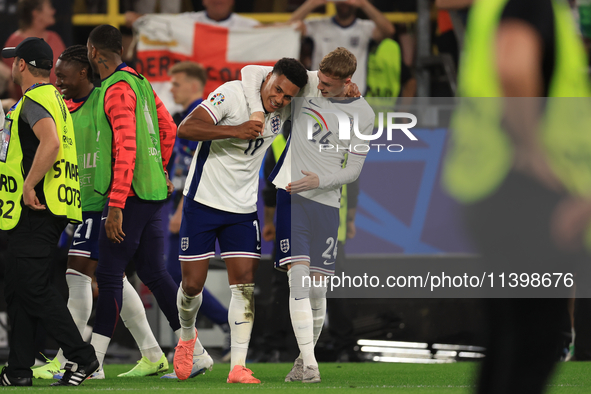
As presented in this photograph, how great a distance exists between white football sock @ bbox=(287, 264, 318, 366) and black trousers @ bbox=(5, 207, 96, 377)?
1111 mm

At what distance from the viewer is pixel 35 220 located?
12.7ft

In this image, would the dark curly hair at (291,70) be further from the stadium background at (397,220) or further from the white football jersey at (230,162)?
the stadium background at (397,220)

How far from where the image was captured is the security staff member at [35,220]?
383 cm

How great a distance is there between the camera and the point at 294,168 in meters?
4.41

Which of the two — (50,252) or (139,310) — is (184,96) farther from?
(50,252)

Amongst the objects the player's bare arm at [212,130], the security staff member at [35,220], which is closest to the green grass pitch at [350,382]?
the security staff member at [35,220]

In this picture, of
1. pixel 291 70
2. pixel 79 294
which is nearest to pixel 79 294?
pixel 79 294

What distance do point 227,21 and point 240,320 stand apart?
3536mm

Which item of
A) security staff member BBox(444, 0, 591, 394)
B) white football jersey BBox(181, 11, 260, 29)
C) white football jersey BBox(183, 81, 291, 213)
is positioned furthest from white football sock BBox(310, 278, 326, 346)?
white football jersey BBox(181, 11, 260, 29)

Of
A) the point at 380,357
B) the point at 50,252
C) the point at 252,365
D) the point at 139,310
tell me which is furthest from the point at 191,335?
the point at 380,357

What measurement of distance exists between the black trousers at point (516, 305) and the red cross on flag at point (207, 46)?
5.15 meters

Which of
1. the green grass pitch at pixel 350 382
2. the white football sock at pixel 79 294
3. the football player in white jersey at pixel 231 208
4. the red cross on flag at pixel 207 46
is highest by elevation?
the red cross on flag at pixel 207 46

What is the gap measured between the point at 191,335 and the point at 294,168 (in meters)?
1.12

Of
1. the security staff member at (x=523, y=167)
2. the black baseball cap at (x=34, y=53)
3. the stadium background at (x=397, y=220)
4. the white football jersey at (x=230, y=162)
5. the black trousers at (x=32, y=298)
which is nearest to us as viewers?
the security staff member at (x=523, y=167)
